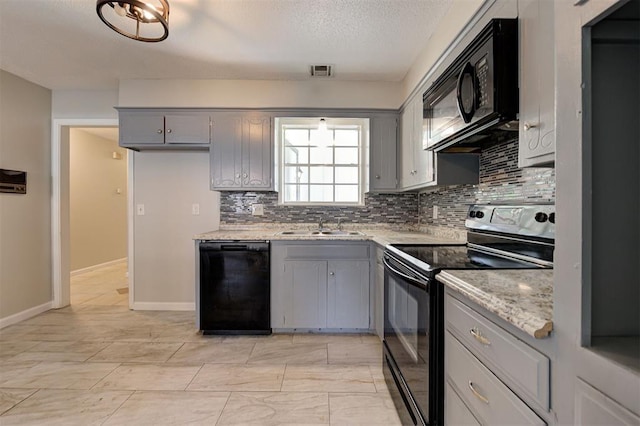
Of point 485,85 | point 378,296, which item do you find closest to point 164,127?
point 378,296

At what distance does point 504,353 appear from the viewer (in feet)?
2.91

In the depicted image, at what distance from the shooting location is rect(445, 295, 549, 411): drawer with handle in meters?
0.76

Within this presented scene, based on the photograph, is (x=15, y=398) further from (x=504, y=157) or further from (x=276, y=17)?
(x=504, y=157)

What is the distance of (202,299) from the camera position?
2.86 meters

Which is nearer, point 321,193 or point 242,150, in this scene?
point 242,150

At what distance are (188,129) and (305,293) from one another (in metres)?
1.95

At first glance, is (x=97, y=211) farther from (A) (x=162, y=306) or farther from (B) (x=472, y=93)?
(B) (x=472, y=93)

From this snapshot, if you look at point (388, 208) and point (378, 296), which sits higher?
point (388, 208)

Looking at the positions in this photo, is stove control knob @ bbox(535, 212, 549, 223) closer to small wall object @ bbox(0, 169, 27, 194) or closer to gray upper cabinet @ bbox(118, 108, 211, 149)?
gray upper cabinet @ bbox(118, 108, 211, 149)

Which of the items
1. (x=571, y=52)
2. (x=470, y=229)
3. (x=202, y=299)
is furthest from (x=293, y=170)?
(x=571, y=52)

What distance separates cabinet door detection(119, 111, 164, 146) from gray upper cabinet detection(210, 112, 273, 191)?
53cm

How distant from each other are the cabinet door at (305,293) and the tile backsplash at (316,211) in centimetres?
71

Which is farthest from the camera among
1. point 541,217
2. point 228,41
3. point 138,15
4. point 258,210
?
point 258,210

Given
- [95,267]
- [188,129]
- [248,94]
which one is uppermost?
[248,94]
